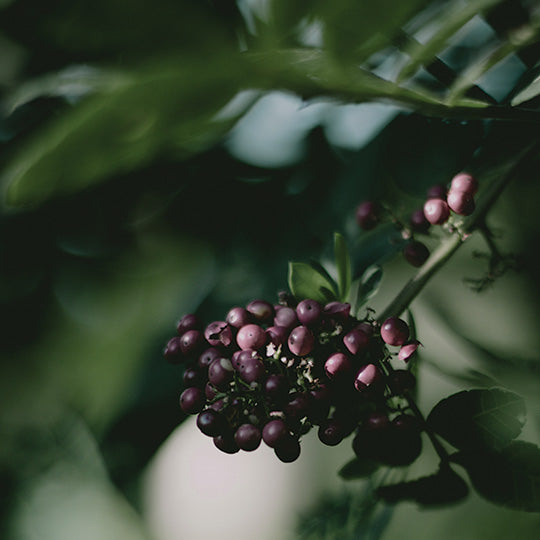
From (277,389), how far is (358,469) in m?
0.19

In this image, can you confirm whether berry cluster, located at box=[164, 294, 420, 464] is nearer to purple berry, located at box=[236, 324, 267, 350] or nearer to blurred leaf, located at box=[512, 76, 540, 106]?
purple berry, located at box=[236, 324, 267, 350]

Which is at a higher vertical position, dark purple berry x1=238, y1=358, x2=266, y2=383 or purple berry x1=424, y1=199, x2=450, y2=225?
dark purple berry x1=238, y1=358, x2=266, y2=383

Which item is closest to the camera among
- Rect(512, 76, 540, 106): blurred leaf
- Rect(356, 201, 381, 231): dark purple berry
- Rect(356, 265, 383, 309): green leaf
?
Rect(512, 76, 540, 106): blurred leaf

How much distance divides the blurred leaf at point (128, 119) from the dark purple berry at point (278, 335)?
0.93 feet

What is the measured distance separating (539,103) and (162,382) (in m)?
0.73

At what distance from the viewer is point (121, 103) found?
0.24 metres

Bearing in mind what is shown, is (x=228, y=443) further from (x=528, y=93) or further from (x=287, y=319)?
(x=528, y=93)

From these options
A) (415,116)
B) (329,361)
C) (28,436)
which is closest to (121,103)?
(329,361)

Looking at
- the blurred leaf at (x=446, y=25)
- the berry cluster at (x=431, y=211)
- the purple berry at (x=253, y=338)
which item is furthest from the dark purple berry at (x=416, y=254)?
the blurred leaf at (x=446, y=25)

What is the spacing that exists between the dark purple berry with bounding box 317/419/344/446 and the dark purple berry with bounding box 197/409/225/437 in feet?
0.32

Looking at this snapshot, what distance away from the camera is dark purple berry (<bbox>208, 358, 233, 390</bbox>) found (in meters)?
0.53

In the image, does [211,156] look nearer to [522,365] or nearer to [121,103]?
[522,365]

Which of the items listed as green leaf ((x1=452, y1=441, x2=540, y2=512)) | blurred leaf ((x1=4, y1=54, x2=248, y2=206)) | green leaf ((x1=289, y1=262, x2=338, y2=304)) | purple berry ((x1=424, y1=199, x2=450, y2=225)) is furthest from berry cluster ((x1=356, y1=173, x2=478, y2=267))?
blurred leaf ((x1=4, y1=54, x2=248, y2=206))

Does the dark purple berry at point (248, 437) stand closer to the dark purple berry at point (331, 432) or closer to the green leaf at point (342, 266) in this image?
the dark purple berry at point (331, 432)
